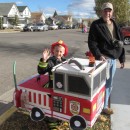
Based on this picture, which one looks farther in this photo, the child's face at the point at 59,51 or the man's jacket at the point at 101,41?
the man's jacket at the point at 101,41

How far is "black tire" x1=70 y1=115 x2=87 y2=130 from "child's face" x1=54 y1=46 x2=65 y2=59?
106 centimetres

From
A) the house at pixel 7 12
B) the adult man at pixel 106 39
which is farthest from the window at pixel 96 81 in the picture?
the house at pixel 7 12

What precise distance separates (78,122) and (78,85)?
55 centimetres

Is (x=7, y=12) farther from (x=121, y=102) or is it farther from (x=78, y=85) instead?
(x=78, y=85)

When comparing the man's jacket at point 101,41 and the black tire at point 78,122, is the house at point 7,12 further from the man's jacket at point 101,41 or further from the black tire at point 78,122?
the black tire at point 78,122

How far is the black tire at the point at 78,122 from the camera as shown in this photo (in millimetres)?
3308

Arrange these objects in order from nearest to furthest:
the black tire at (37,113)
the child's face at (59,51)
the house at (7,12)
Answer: the black tire at (37,113) → the child's face at (59,51) → the house at (7,12)

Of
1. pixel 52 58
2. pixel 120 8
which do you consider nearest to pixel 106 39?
pixel 52 58

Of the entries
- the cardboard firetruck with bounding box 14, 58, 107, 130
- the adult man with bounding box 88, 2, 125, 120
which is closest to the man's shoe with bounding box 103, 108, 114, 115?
the adult man with bounding box 88, 2, 125, 120

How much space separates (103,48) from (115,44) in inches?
8.2

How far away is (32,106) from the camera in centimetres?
376

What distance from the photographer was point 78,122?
131 inches

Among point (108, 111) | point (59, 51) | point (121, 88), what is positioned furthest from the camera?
point (121, 88)

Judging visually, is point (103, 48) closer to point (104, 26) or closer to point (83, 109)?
point (104, 26)
